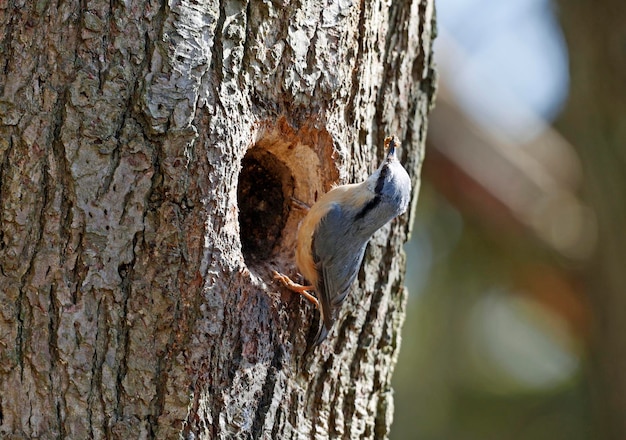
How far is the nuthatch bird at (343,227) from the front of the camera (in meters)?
2.75

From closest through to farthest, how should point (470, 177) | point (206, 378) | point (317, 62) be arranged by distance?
point (206, 378), point (317, 62), point (470, 177)

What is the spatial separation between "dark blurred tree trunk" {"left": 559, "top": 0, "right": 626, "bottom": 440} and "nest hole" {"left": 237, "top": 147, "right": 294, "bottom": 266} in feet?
10.2

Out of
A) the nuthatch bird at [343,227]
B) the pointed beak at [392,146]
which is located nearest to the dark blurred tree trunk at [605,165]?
the nuthatch bird at [343,227]

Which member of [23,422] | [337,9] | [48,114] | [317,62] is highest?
[337,9]

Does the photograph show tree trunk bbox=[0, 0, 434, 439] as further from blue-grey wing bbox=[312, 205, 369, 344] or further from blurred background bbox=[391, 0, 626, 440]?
blurred background bbox=[391, 0, 626, 440]

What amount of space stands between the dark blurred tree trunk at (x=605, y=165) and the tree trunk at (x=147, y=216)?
10.9 ft

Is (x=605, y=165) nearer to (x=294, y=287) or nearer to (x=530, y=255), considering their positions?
(x=530, y=255)

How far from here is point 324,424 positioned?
2.67 m

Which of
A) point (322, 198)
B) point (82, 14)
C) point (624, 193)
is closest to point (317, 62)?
point (322, 198)

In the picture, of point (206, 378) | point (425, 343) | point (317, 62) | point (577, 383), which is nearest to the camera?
point (206, 378)

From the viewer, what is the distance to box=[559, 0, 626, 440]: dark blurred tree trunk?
5297 millimetres

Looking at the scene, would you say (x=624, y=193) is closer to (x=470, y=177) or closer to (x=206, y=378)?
(x=470, y=177)

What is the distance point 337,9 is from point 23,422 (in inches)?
61.3

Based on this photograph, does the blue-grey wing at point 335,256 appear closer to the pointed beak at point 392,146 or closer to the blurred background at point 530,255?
the pointed beak at point 392,146
